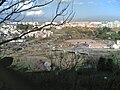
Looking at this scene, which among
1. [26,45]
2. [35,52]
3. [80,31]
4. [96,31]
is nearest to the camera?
[26,45]

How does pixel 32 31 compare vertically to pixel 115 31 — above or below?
above

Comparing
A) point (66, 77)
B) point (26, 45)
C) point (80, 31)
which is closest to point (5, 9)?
A: point (26, 45)

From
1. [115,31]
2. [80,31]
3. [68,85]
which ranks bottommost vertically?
[115,31]

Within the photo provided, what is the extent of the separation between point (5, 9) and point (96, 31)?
966 centimetres

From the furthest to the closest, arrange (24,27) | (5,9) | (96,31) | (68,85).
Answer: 1. (96,31)
2. (24,27)
3. (5,9)
4. (68,85)

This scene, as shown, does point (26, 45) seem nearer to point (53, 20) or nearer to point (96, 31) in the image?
point (53, 20)

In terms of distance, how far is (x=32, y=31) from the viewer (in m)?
5.04

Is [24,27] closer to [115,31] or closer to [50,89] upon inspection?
[50,89]

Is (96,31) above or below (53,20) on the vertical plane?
below

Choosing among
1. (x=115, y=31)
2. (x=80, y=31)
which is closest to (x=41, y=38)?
(x=80, y=31)

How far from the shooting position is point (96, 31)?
1395cm

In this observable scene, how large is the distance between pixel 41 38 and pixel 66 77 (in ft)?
12.8

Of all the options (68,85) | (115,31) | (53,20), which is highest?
(53,20)

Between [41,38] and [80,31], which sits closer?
[41,38]
